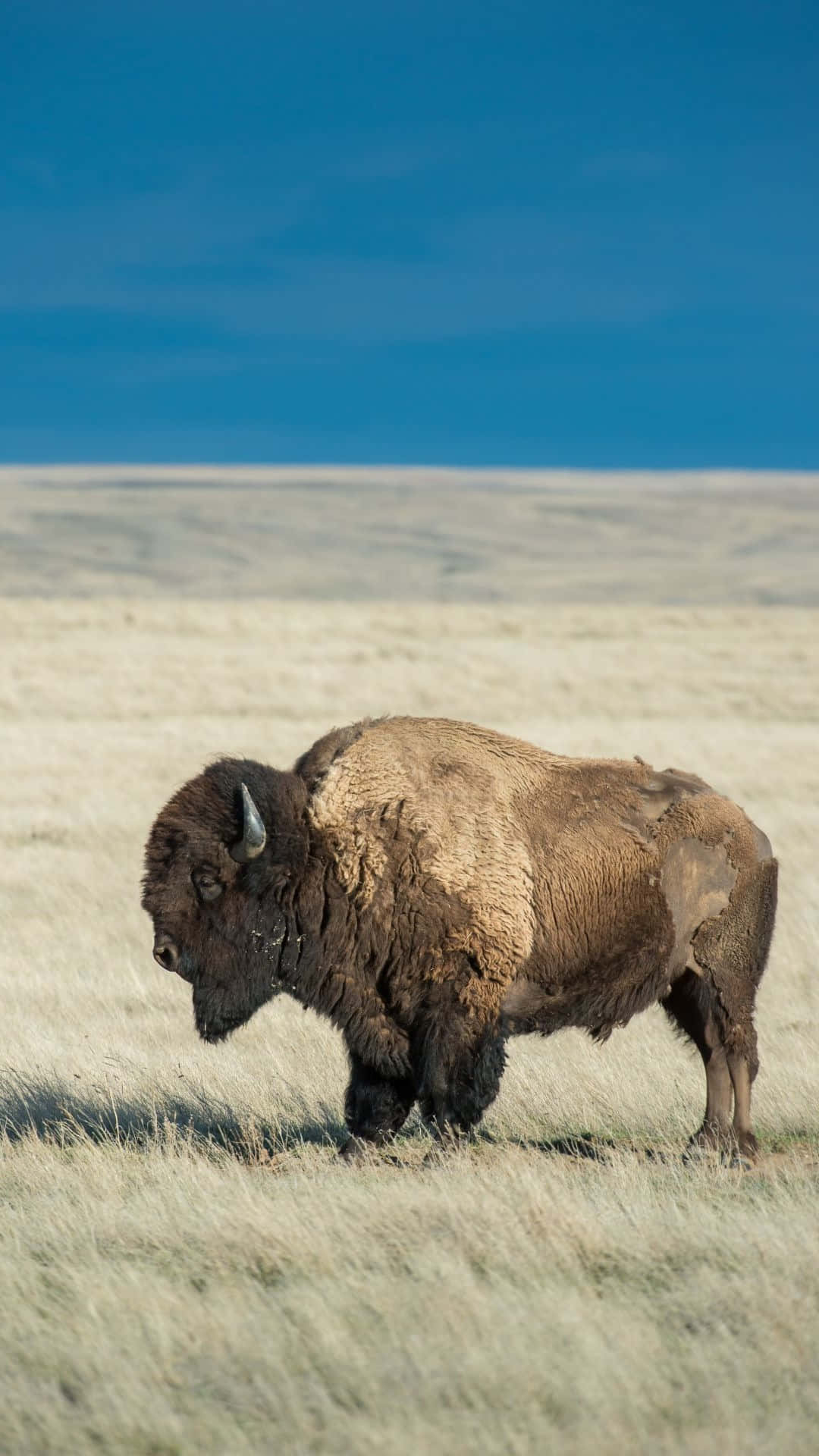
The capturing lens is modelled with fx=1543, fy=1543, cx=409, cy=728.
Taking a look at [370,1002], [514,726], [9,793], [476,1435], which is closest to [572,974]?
[370,1002]

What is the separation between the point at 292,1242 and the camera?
15.6ft

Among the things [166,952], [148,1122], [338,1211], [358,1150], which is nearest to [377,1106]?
[358,1150]

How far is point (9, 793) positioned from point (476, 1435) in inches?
534

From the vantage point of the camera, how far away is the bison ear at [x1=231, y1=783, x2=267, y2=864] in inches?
235

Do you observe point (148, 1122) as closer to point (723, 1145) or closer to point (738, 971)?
point (723, 1145)

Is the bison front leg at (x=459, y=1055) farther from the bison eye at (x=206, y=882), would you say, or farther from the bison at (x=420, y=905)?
the bison eye at (x=206, y=882)

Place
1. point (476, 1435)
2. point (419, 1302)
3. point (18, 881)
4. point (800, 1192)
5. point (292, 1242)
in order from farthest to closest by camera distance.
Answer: point (18, 881)
point (800, 1192)
point (292, 1242)
point (419, 1302)
point (476, 1435)

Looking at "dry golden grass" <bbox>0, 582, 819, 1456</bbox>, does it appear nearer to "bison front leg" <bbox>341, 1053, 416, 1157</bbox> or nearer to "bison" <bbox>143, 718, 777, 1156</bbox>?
"bison front leg" <bbox>341, 1053, 416, 1157</bbox>

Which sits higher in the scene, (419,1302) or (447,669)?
(447,669)

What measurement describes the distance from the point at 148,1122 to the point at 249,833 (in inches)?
73.7

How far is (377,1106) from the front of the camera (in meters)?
6.21

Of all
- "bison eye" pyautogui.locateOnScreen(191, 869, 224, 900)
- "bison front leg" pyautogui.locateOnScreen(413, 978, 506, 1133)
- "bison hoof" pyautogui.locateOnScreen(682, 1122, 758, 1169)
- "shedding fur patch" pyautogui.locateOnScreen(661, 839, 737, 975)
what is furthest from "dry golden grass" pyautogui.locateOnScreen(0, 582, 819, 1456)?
"bison eye" pyautogui.locateOnScreen(191, 869, 224, 900)

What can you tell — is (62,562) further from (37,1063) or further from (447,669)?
(37,1063)

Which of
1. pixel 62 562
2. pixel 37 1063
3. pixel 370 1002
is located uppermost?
pixel 62 562
